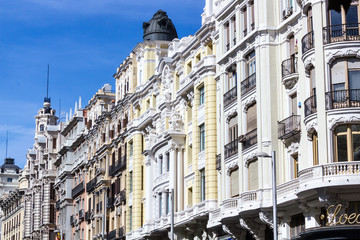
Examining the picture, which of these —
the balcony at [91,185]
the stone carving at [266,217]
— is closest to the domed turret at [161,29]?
the balcony at [91,185]

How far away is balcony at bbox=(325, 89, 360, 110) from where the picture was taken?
39.6 m

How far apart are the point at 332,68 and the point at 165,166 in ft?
92.3

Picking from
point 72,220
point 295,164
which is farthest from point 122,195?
point 295,164

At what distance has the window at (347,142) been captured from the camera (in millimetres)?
38719

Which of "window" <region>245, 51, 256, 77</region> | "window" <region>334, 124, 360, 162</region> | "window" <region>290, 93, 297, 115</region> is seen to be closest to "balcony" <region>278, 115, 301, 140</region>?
"window" <region>290, 93, 297, 115</region>

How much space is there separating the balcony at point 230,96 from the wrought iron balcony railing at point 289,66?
5802 millimetres

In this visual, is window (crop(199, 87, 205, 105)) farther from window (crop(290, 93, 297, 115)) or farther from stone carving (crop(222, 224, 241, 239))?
window (crop(290, 93, 297, 115))

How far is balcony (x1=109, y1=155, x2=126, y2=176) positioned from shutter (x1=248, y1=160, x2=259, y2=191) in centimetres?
3324

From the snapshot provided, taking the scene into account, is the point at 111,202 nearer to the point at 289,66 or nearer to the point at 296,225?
the point at 296,225

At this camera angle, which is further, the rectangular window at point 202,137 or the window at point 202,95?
the window at point 202,95

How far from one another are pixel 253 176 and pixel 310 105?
24.9 feet

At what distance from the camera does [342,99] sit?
39812mm

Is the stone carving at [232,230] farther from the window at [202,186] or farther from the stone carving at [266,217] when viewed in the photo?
the window at [202,186]

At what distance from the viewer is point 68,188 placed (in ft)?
350
